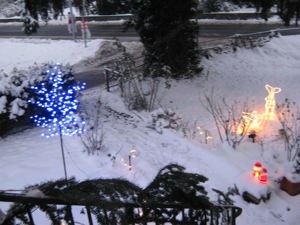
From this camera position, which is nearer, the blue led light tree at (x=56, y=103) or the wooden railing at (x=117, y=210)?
the wooden railing at (x=117, y=210)

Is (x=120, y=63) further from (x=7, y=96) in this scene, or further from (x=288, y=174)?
(x=288, y=174)

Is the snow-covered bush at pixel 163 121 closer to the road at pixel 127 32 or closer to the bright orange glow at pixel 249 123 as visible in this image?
the bright orange glow at pixel 249 123

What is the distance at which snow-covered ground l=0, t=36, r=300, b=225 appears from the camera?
22.5 ft

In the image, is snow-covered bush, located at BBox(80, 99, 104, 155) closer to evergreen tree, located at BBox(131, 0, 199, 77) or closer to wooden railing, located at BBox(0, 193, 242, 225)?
evergreen tree, located at BBox(131, 0, 199, 77)

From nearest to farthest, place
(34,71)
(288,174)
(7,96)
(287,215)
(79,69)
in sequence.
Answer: (287,215) → (288,174) → (7,96) → (34,71) → (79,69)

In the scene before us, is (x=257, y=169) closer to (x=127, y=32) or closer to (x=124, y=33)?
(x=124, y=33)

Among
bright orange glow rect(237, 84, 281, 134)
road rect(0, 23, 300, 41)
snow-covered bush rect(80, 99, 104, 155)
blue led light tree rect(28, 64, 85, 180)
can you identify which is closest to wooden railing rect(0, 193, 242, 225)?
blue led light tree rect(28, 64, 85, 180)

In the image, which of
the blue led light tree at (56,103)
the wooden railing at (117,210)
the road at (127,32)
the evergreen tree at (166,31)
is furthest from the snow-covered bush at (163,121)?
the road at (127,32)

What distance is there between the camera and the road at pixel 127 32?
21875 millimetres

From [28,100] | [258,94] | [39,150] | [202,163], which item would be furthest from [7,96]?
[258,94]

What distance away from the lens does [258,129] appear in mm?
9945

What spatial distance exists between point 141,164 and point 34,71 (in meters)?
4.25

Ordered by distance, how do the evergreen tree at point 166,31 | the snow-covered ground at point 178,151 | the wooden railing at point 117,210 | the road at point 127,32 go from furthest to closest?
1. the road at point 127,32
2. the evergreen tree at point 166,31
3. the snow-covered ground at point 178,151
4. the wooden railing at point 117,210

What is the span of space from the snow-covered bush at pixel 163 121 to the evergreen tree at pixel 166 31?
3.95 meters
